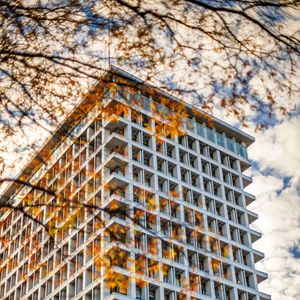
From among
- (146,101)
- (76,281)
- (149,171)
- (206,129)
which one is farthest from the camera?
(206,129)

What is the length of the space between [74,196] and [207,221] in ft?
47.7

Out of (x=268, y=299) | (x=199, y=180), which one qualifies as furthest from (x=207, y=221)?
(x=268, y=299)

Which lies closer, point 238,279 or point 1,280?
point 238,279

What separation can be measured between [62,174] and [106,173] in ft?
31.0

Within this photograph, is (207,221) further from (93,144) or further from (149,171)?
(93,144)

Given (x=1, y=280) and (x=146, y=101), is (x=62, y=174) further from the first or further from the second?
(x=1, y=280)

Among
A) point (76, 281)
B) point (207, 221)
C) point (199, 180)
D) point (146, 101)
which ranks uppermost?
point (146, 101)

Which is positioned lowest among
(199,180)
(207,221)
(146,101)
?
(207,221)

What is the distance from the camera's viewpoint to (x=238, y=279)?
5931cm

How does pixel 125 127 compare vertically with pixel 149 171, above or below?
above

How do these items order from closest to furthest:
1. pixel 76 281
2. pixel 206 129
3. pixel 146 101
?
pixel 76 281, pixel 146 101, pixel 206 129

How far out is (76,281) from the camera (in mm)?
52156

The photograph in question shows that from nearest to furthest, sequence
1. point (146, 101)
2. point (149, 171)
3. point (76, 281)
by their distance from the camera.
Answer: point (76, 281)
point (149, 171)
point (146, 101)

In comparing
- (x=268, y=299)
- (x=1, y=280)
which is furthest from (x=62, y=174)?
(x=268, y=299)
